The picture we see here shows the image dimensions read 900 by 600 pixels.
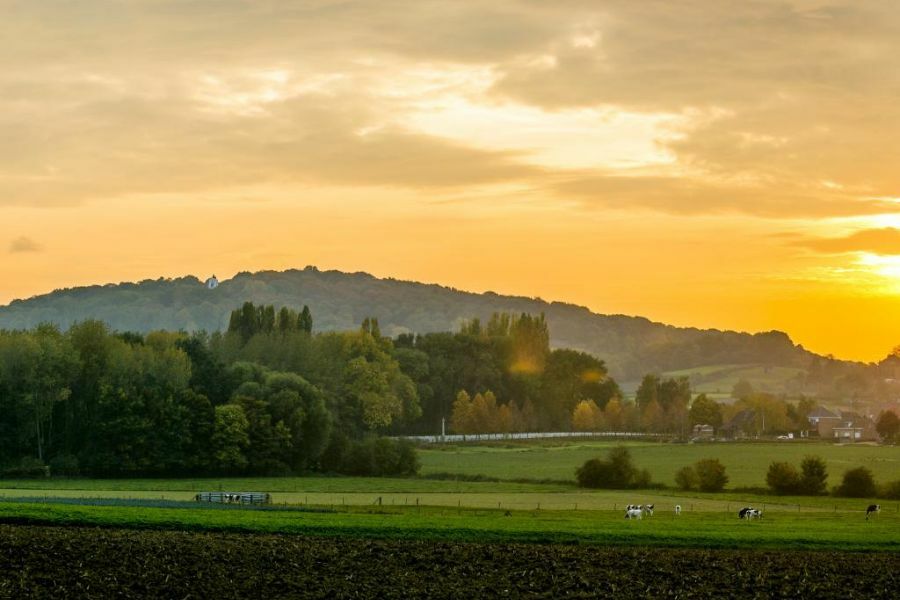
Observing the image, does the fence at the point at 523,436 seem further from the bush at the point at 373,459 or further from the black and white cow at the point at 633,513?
the black and white cow at the point at 633,513

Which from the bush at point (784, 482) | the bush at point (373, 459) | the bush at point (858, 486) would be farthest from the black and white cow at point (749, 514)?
the bush at point (373, 459)

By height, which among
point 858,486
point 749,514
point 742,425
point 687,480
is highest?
point 742,425

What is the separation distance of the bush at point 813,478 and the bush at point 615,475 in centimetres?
1094

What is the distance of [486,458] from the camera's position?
130m

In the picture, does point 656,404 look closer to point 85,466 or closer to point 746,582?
point 85,466

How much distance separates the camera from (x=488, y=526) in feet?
175

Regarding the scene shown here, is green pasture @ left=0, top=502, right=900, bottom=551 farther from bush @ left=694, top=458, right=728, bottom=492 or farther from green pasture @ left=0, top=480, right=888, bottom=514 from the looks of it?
bush @ left=694, top=458, right=728, bottom=492

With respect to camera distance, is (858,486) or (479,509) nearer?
(479,509)

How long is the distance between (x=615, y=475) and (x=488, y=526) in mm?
38338

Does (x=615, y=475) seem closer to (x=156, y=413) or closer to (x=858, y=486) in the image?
(x=858, y=486)

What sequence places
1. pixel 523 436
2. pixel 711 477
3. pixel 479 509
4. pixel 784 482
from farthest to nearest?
pixel 523 436, pixel 711 477, pixel 784 482, pixel 479 509

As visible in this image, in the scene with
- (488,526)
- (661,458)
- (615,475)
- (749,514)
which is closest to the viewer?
(488,526)

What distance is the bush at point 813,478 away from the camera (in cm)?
8619

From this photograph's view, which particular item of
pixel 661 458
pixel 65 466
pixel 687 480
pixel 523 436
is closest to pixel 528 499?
pixel 687 480
